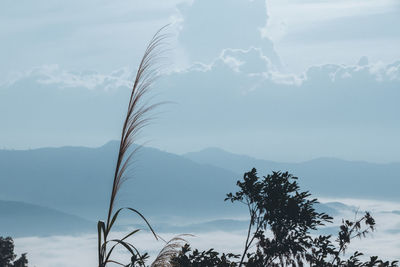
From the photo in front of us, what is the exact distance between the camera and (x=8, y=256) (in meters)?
22.4

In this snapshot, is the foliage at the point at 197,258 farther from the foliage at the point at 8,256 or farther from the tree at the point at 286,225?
the foliage at the point at 8,256

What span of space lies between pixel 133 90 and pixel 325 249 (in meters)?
4.48

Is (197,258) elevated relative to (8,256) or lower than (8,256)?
lower

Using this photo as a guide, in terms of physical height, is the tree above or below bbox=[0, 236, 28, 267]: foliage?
below

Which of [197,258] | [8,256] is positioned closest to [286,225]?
[197,258]

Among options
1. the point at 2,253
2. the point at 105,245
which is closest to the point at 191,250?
the point at 105,245

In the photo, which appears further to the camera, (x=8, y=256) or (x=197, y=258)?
(x=8, y=256)

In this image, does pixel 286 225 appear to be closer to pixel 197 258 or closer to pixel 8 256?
pixel 197 258

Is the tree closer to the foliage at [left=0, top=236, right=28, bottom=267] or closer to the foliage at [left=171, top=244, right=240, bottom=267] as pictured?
the foliage at [left=171, top=244, right=240, bottom=267]

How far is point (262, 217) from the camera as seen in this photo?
8.14 meters

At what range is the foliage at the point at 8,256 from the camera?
21797 mm

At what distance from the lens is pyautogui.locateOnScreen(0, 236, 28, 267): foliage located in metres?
21.8

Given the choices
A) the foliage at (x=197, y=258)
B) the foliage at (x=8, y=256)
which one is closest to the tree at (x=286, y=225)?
the foliage at (x=197, y=258)

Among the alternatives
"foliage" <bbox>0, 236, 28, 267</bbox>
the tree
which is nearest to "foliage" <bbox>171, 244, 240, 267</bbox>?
the tree
